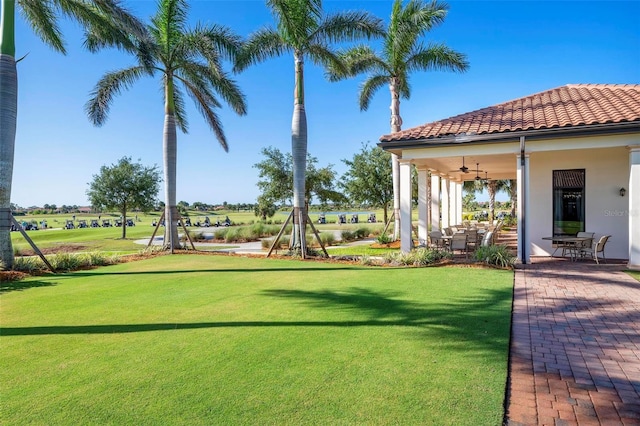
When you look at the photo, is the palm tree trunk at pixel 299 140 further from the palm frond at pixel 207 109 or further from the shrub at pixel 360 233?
the shrub at pixel 360 233

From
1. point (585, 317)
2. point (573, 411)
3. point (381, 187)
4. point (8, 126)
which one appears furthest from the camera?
point (381, 187)

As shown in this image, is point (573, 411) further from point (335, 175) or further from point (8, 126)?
point (335, 175)

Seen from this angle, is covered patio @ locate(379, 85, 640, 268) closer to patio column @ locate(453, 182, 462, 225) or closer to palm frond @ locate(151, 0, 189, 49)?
patio column @ locate(453, 182, 462, 225)

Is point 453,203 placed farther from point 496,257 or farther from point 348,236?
point 496,257

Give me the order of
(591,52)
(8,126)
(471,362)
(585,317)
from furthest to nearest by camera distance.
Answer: (591,52), (8,126), (585,317), (471,362)

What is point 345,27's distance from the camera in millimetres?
14328

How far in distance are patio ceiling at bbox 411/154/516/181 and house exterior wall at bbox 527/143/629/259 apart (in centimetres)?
135

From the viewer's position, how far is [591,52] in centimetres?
1681

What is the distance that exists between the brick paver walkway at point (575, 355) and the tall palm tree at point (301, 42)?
8.36 m

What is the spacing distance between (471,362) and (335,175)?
87.0 feet

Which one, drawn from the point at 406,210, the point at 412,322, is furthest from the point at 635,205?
the point at 412,322

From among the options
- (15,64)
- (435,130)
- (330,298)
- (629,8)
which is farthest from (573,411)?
(629,8)

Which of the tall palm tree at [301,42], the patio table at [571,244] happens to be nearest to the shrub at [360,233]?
the tall palm tree at [301,42]

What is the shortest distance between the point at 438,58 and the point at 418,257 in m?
11.3
